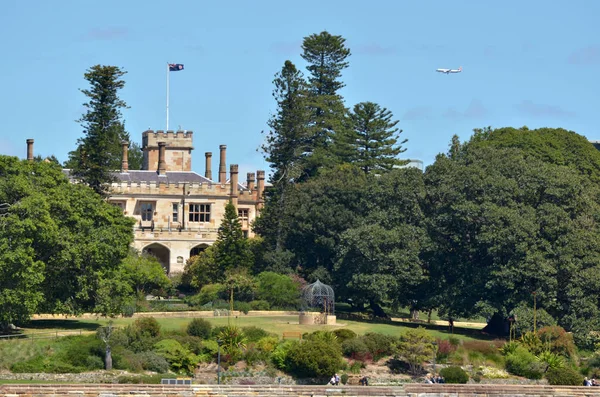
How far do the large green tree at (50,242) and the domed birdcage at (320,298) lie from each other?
12731 millimetres

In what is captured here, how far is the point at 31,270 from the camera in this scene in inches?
2516

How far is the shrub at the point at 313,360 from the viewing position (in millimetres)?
63312

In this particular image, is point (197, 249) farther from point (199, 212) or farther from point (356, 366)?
point (356, 366)

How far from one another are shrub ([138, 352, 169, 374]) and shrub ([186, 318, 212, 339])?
3.76m

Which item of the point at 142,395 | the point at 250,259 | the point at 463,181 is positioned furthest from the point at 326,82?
the point at 142,395

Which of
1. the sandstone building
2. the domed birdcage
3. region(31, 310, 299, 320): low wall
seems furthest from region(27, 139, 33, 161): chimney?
the domed birdcage

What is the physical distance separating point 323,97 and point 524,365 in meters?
45.9

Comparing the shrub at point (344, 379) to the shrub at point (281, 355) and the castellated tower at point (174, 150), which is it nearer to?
the shrub at point (281, 355)

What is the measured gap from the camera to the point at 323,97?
109438 millimetres

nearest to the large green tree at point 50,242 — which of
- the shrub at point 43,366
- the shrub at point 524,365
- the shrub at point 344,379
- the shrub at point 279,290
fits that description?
the shrub at point 43,366

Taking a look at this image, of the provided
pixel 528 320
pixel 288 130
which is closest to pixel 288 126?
pixel 288 130

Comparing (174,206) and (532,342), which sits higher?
(174,206)

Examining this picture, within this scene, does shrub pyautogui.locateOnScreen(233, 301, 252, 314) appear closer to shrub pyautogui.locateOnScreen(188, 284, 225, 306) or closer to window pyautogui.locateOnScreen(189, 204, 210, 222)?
shrub pyautogui.locateOnScreen(188, 284, 225, 306)

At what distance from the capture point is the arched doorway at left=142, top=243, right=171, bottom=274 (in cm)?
10244
